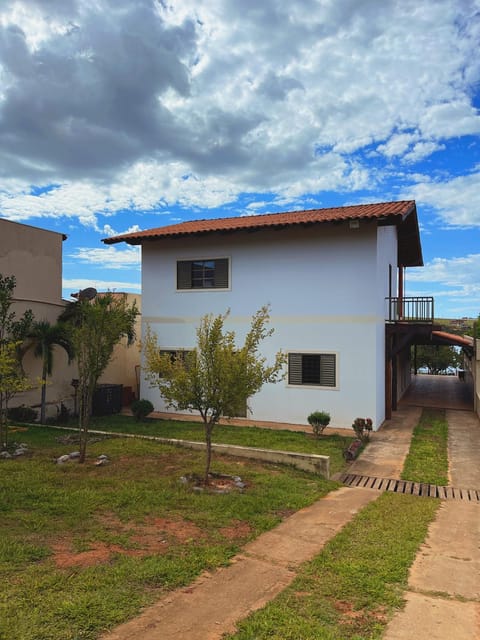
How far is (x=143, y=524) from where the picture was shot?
646cm

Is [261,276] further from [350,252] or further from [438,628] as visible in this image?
[438,628]

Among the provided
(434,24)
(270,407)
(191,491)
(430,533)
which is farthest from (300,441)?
(434,24)

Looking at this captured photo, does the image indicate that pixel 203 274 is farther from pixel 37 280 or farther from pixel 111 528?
pixel 111 528

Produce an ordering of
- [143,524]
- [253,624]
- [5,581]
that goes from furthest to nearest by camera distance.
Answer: [143,524]
[5,581]
[253,624]

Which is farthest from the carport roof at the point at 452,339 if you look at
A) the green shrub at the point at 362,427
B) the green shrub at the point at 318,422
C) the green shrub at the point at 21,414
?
the green shrub at the point at 21,414

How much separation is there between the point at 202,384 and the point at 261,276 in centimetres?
837

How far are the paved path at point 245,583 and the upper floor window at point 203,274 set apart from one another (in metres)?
9.83

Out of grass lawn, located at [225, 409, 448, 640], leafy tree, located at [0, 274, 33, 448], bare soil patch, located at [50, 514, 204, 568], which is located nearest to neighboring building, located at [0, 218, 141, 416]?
leafy tree, located at [0, 274, 33, 448]

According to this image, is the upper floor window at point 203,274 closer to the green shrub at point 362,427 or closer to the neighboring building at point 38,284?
the neighboring building at point 38,284

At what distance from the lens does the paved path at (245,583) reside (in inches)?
157

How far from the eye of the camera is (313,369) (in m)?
15.3

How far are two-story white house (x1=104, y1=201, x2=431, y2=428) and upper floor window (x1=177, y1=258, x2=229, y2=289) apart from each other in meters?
0.04

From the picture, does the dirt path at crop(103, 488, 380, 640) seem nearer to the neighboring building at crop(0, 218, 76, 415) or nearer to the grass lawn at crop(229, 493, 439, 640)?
the grass lawn at crop(229, 493, 439, 640)

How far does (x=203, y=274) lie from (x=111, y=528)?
1170cm
